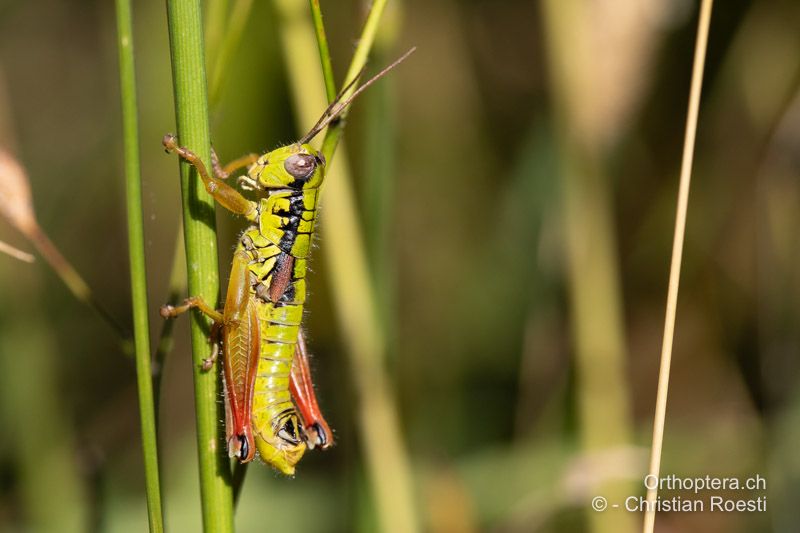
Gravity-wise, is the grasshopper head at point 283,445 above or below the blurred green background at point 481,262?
below

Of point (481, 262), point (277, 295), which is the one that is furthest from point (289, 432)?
point (481, 262)

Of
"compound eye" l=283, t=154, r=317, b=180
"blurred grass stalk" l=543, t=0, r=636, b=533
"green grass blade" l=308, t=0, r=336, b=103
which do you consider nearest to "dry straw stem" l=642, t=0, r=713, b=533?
"green grass blade" l=308, t=0, r=336, b=103

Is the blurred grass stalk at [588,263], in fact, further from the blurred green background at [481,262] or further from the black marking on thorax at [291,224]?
the black marking on thorax at [291,224]

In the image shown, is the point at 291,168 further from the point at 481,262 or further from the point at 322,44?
the point at 481,262

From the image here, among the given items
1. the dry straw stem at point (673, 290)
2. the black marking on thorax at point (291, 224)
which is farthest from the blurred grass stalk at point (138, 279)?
the dry straw stem at point (673, 290)

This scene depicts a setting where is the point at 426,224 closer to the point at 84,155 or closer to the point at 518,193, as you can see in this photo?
the point at 518,193

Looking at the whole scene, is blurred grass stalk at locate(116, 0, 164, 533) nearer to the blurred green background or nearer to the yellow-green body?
the yellow-green body

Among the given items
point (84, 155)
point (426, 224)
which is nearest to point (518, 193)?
point (426, 224)

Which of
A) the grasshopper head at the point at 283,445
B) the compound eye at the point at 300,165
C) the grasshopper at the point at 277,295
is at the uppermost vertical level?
the compound eye at the point at 300,165
